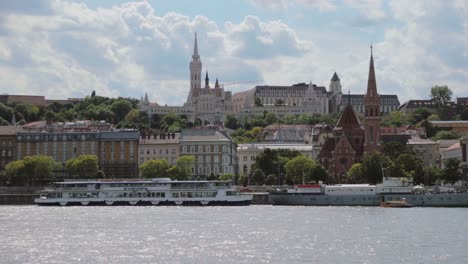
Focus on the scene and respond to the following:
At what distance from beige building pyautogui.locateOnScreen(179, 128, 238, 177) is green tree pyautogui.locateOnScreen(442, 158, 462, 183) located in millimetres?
33006

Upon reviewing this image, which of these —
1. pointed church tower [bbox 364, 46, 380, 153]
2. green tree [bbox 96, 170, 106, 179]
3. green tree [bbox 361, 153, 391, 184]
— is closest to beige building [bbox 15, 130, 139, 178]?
green tree [bbox 96, 170, 106, 179]

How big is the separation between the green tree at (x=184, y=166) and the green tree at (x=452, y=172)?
110ft

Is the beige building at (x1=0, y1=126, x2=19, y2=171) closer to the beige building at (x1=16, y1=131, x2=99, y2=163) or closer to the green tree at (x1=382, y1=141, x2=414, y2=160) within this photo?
the beige building at (x1=16, y1=131, x2=99, y2=163)

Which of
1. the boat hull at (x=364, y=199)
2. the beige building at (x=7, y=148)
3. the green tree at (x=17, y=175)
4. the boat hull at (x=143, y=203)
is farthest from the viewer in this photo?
the beige building at (x=7, y=148)

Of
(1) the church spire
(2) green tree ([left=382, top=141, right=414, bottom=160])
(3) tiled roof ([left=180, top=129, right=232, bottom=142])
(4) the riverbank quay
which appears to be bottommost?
(4) the riverbank quay

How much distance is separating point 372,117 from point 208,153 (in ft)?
83.7

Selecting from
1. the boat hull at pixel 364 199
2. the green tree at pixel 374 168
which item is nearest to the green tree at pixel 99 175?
the boat hull at pixel 364 199

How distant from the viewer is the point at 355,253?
6053cm

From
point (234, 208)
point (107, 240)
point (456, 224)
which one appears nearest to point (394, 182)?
point (234, 208)

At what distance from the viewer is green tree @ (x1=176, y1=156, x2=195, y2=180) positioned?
5728 inches

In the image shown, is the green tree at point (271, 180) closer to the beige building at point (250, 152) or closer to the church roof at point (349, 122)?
the beige building at point (250, 152)

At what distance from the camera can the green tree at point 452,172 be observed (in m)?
137

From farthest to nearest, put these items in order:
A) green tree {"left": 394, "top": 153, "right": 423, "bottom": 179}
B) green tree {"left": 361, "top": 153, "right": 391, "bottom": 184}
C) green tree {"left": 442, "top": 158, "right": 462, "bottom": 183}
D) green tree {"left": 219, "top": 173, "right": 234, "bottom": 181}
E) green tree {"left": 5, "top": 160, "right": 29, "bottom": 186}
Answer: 1. green tree {"left": 219, "top": 173, "right": 234, "bottom": 181}
2. green tree {"left": 5, "top": 160, "right": 29, "bottom": 186}
3. green tree {"left": 442, "top": 158, "right": 462, "bottom": 183}
4. green tree {"left": 394, "top": 153, "right": 423, "bottom": 179}
5. green tree {"left": 361, "top": 153, "right": 391, "bottom": 184}

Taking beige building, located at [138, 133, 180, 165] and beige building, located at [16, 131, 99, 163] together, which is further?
beige building, located at [138, 133, 180, 165]
